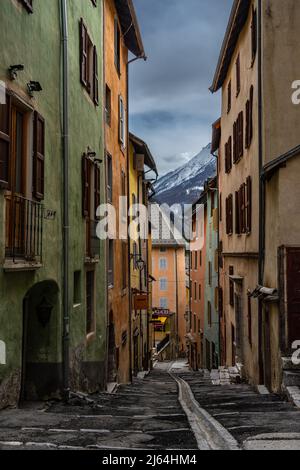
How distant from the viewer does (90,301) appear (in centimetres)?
1593

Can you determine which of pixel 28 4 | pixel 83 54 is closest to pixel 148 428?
pixel 28 4

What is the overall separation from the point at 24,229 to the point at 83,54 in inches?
265

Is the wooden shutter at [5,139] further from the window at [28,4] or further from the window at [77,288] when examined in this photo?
the window at [77,288]

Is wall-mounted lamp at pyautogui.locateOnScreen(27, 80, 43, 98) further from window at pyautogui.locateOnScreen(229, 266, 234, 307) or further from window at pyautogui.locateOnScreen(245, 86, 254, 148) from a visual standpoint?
window at pyautogui.locateOnScreen(229, 266, 234, 307)

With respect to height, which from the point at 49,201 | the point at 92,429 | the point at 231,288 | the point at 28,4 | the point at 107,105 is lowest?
the point at 92,429

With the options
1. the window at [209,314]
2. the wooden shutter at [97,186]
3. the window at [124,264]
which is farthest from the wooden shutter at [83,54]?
the window at [209,314]

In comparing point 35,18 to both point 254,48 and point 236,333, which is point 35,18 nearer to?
point 254,48

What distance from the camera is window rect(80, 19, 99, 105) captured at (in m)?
14.2

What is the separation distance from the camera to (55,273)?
1137 centimetres

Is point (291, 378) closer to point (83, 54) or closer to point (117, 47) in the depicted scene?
point (83, 54)

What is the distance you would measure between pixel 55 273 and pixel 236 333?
41.8 ft

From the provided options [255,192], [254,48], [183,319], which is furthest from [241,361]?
[183,319]

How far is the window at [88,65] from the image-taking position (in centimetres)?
1421

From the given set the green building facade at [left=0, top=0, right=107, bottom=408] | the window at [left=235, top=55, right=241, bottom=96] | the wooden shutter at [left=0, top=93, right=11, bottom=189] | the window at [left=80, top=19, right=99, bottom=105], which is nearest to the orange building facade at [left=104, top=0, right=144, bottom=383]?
the green building facade at [left=0, top=0, right=107, bottom=408]
